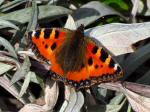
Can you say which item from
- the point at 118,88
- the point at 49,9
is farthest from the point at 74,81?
the point at 49,9

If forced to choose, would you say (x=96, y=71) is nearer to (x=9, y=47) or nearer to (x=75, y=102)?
(x=75, y=102)

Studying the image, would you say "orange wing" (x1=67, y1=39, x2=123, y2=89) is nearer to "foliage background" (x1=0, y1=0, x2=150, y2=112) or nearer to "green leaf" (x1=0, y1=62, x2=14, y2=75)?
"foliage background" (x1=0, y1=0, x2=150, y2=112)

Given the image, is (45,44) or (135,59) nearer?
(45,44)

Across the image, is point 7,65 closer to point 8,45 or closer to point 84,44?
point 8,45

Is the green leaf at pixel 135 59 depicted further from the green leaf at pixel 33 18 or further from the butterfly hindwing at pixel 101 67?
the green leaf at pixel 33 18

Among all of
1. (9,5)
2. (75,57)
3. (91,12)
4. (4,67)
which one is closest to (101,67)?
(75,57)

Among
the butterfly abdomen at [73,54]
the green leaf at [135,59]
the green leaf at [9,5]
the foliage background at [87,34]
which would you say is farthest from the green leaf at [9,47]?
the green leaf at [135,59]

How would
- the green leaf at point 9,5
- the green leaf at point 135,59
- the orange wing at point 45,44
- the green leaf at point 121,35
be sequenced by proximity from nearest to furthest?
the orange wing at point 45,44, the green leaf at point 121,35, the green leaf at point 135,59, the green leaf at point 9,5
